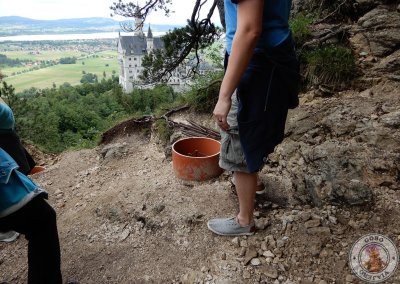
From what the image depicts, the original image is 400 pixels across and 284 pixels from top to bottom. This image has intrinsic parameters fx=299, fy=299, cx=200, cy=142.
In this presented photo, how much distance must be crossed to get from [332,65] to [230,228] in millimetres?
2387

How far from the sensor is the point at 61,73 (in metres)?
62.5

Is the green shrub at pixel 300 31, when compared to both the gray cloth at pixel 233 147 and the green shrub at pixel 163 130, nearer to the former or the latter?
the green shrub at pixel 163 130

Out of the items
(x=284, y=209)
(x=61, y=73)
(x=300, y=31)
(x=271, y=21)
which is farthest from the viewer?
(x=61, y=73)

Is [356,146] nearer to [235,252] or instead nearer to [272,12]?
[235,252]

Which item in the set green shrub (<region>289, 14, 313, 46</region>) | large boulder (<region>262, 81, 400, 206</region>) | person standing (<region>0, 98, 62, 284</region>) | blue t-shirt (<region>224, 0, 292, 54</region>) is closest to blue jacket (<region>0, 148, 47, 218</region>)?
person standing (<region>0, 98, 62, 284</region>)

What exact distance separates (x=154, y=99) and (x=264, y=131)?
27185 mm

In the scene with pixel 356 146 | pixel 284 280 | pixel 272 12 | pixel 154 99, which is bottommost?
pixel 154 99

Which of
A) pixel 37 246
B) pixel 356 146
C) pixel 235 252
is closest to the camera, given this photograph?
pixel 37 246

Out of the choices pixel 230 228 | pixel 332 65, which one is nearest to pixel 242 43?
pixel 230 228

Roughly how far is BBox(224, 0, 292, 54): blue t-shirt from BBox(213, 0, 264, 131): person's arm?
16 cm

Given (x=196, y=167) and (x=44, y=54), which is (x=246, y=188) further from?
(x=44, y=54)

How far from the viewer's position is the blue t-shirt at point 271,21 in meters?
1.50

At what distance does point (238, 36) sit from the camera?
1403 mm

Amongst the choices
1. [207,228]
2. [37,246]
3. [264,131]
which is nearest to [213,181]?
[207,228]
